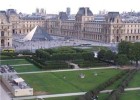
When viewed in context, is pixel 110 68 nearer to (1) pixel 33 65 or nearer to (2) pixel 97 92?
(1) pixel 33 65

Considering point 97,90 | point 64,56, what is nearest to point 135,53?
point 64,56

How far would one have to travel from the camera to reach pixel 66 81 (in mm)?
53875

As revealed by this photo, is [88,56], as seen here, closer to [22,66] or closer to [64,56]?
[64,56]

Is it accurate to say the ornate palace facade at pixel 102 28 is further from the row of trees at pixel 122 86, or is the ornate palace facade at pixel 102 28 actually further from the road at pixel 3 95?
the road at pixel 3 95

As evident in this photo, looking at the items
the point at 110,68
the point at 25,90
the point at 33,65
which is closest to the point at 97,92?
the point at 25,90

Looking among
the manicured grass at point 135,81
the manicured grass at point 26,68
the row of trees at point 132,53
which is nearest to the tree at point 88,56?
the row of trees at point 132,53

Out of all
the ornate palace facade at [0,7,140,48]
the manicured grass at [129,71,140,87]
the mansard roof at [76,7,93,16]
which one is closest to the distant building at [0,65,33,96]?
the manicured grass at [129,71,140,87]

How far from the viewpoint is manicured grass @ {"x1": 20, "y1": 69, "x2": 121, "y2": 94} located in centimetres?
4881

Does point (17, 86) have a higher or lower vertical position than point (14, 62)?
lower

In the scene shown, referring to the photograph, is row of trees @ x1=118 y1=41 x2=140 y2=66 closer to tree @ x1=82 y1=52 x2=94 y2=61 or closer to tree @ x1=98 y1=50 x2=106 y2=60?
tree @ x1=98 y1=50 x2=106 y2=60

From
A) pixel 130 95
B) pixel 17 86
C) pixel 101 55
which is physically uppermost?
pixel 101 55

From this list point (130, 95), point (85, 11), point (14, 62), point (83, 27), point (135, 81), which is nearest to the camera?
point (130, 95)

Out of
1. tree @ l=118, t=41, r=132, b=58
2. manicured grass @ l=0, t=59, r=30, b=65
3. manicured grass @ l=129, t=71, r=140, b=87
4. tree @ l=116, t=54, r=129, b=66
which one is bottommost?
manicured grass @ l=129, t=71, r=140, b=87

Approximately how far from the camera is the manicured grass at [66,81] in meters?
48.8
